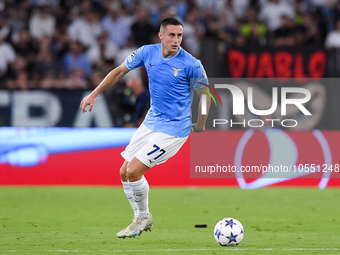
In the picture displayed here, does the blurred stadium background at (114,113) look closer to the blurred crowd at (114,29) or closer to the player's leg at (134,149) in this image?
the blurred crowd at (114,29)

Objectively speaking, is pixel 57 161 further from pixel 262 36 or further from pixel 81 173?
pixel 262 36

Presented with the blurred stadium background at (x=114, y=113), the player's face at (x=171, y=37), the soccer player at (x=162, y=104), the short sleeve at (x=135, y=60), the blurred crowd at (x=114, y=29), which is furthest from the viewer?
the blurred crowd at (x=114, y=29)

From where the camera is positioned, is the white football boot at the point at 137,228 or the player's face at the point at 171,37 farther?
the white football boot at the point at 137,228

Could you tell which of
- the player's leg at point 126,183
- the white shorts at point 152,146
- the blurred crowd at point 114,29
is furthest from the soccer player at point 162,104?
the blurred crowd at point 114,29

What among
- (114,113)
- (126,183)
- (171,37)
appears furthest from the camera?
(114,113)

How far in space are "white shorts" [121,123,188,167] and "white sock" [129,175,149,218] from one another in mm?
242

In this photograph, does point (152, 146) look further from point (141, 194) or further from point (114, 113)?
point (114, 113)

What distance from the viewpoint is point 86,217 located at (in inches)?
340

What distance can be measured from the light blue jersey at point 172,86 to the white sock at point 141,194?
25.2 inches

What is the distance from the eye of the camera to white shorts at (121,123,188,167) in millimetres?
6609

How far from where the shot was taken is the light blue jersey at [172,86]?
6613mm

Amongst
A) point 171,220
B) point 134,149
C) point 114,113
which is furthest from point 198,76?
point 114,113

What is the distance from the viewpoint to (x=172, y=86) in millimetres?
6625

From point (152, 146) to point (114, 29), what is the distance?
29.1 ft
